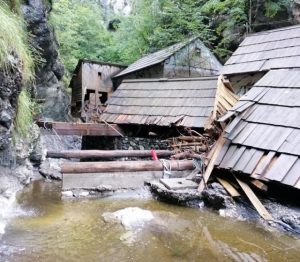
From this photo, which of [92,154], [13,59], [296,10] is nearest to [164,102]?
[92,154]

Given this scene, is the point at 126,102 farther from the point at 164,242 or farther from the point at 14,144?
the point at 164,242

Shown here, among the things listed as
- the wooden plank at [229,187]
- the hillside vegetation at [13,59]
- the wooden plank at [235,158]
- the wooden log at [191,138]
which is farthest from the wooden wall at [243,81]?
the hillside vegetation at [13,59]

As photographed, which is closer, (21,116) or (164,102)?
(21,116)

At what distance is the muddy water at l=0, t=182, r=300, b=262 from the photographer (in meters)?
4.42

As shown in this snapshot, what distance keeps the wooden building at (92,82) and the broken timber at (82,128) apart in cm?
830

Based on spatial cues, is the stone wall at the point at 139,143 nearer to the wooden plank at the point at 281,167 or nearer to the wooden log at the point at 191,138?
the wooden log at the point at 191,138

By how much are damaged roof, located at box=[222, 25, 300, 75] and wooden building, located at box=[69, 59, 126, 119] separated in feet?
37.4

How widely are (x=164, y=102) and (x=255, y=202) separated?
21.4 feet

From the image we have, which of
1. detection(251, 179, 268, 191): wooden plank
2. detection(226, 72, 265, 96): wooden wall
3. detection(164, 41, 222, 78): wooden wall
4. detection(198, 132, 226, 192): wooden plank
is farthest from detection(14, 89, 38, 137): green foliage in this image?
detection(164, 41, 222, 78): wooden wall

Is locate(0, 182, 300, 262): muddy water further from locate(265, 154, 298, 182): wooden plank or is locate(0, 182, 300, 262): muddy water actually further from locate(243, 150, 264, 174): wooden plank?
locate(243, 150, 264, 174): wooden plank

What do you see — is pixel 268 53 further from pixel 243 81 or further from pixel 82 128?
pixel 82 128

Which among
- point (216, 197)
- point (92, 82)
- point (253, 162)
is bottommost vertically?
point (92, 82)

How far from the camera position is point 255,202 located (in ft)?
20.4

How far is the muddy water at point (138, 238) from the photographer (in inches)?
174
